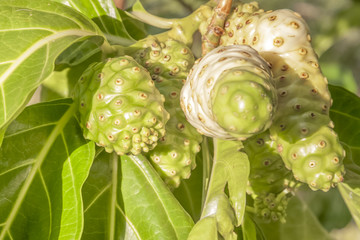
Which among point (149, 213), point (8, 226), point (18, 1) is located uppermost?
point (18, 1)

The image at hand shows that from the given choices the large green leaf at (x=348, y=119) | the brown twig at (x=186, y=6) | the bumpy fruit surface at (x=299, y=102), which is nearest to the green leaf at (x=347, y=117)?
the large green leaf at (x=348, y=119)

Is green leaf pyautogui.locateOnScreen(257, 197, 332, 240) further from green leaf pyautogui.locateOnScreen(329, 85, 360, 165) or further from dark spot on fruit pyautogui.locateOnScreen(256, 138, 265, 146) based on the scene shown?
dark spot on fruit pyautogui.locateOnScreen(256, 138, 265, 146)

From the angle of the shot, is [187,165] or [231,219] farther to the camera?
[187,165]

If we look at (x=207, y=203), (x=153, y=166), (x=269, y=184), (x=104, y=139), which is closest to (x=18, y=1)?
(x=104, y=139)

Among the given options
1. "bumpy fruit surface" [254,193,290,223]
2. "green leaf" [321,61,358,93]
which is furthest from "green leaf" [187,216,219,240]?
"green leaf" [321,61,358,93]

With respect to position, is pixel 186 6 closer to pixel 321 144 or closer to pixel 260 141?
pixel 260 141

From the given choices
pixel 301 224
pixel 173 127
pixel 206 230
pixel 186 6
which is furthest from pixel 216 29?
pixel 301 224

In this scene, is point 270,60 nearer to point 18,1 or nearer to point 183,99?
point 183,99

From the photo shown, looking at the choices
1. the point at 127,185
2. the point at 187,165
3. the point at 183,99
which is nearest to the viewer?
the point at 183,99
